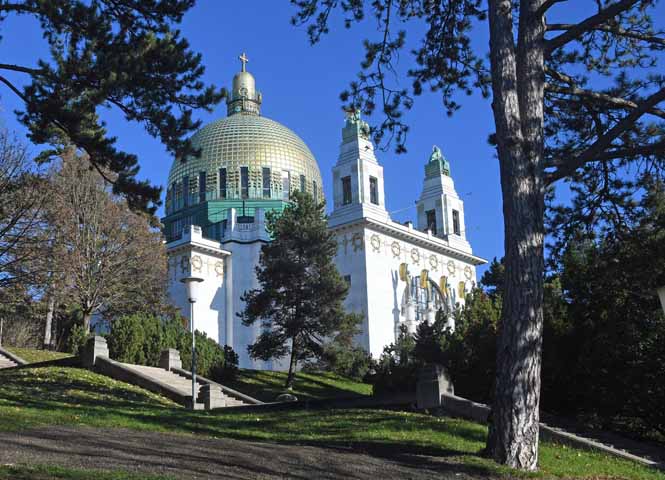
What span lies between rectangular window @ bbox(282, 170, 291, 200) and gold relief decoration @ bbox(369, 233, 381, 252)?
8676mm

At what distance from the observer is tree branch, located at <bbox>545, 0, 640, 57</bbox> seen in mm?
12578

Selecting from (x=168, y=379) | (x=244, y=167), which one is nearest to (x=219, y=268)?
(x=244, y=167)

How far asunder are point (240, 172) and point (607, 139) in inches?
1875

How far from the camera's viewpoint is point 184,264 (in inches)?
2126

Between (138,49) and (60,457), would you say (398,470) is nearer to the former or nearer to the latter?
(60,457)

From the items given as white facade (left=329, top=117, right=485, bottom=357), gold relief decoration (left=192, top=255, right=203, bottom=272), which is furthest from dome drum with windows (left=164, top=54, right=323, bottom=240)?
white facade (left=329, top=117, right=485, bottom=357)

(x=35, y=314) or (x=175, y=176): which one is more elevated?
(x=175, y=176)

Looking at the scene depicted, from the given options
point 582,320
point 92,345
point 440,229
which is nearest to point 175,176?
point 440,229

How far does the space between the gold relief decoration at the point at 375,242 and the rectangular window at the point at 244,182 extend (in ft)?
34.7

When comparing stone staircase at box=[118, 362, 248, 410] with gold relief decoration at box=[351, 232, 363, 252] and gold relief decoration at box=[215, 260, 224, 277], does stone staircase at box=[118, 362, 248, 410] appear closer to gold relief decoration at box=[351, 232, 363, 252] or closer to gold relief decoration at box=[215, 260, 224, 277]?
gold relief decoration at box=[351, 232, 363, 252]

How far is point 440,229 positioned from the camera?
6097cm

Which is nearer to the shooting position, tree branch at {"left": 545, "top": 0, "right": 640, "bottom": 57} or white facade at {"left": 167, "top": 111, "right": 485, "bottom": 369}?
tree branch at {"left": 545, "top": 0, "right": 640, "bottom": 57}

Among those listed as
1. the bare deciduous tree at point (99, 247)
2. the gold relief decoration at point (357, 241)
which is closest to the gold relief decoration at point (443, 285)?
the gold relief decoration at point (357, 241)

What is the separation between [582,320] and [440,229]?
4037 cm
